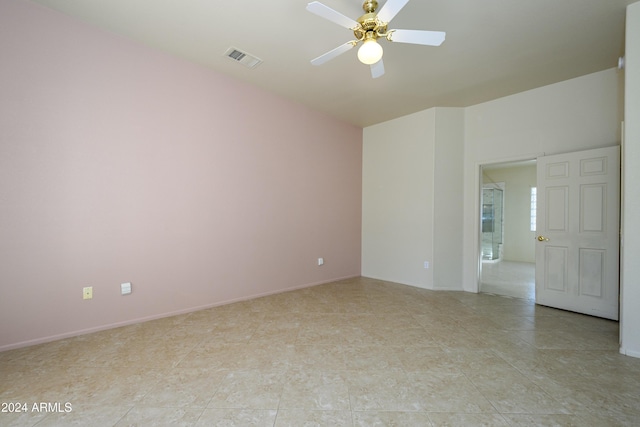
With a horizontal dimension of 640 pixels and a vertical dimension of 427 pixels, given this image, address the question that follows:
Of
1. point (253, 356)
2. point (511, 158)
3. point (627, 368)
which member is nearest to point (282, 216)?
point (253, 356)

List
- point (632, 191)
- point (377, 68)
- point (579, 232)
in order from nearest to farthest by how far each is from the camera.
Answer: point (632, 191), point (377, 68), point (579, 232)

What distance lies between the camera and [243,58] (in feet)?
9.75

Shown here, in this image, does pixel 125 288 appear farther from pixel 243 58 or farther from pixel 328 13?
pixel 328 13

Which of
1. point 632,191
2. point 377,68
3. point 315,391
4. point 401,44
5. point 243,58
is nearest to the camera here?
point 315,391

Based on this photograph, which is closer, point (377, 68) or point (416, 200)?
point (377, 68)

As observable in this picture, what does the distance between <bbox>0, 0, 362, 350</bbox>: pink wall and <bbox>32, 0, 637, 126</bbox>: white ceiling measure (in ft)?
1.12

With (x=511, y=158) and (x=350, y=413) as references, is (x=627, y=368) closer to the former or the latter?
(x=350, y=413)

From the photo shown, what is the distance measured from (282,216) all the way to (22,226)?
2.60 metres

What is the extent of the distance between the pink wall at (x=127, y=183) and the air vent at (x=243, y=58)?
443mm

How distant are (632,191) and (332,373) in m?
2.78

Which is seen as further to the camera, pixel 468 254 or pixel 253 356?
pixel 468 254

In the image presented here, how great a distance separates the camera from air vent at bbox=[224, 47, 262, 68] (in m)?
2.85

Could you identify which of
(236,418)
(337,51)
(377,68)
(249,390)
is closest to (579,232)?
(377,68)

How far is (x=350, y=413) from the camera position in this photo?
5.04 feet
